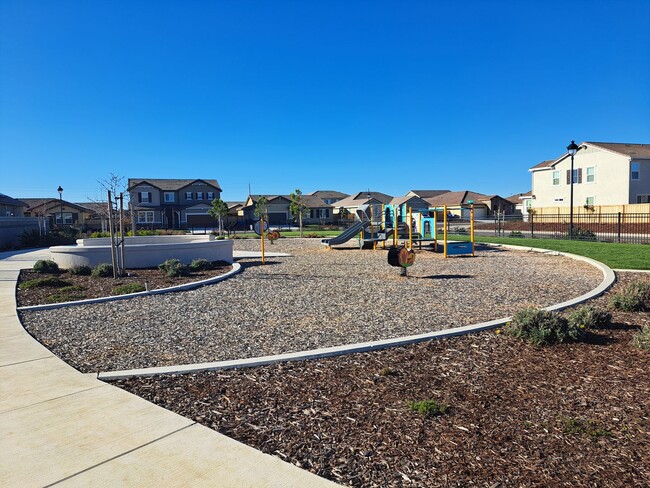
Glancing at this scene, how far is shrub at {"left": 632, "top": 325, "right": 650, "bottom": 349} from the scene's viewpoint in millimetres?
5879

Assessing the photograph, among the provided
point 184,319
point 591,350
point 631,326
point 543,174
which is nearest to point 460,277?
point 631,326

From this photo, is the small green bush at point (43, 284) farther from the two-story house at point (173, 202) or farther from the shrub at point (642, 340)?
the two-story house at point (173, 202)

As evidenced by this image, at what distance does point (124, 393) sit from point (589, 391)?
467 centimetres

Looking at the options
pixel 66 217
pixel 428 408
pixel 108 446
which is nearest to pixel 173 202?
pixel 66 217

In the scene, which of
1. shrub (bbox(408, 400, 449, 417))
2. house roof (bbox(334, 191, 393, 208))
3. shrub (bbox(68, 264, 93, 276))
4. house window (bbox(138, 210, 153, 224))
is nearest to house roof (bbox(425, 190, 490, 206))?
house roof (bbox(334, 191, 393, 208))

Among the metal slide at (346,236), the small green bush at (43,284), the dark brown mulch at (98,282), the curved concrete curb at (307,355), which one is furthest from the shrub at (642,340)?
the metal slide at (346,236)

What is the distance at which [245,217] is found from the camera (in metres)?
74.9

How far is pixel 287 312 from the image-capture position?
8.62 m

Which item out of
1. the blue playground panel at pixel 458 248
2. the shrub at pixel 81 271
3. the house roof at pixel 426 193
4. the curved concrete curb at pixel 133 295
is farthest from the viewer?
the house roof at pixel 426 193

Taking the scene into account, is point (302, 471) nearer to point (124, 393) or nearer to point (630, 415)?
point (124, 393)

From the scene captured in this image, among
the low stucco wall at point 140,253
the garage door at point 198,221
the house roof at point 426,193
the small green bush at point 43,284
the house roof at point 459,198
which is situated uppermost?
the house roof at point 426,193

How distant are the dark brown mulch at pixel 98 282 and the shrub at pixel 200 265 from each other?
0.24 meters

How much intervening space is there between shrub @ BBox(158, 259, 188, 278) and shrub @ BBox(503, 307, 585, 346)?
371 inches

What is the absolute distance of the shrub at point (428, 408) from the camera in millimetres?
4191
